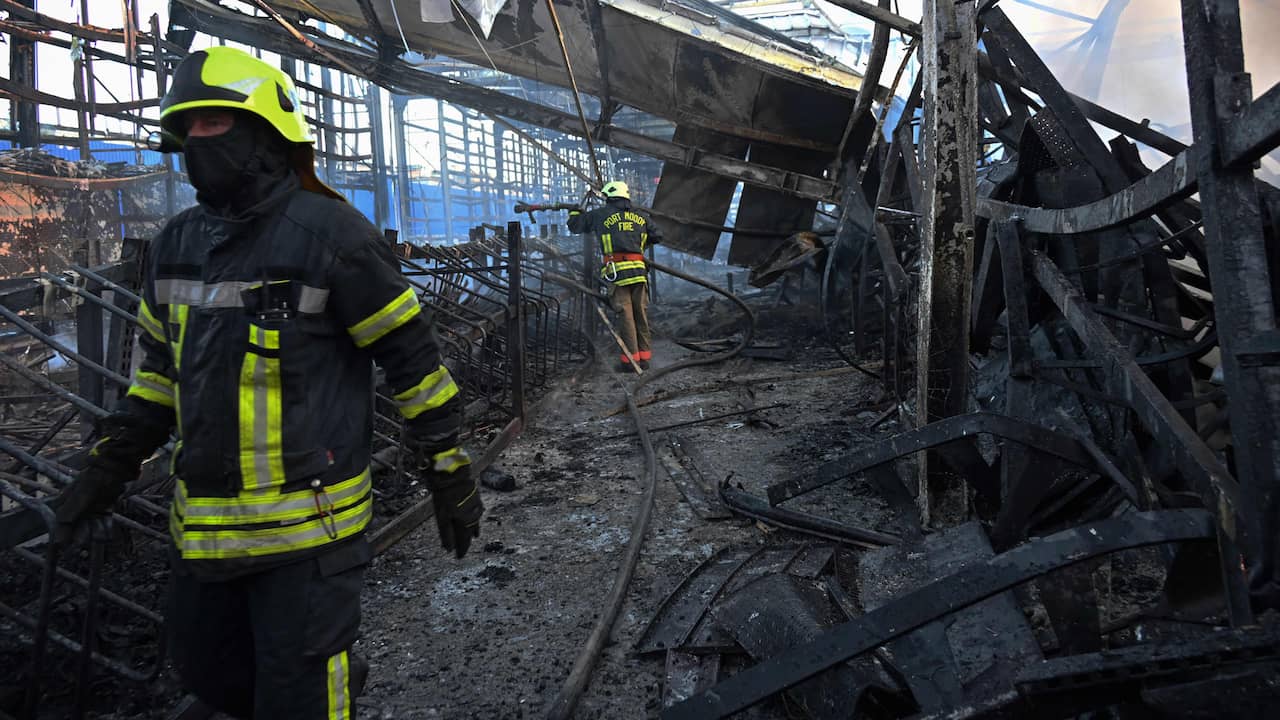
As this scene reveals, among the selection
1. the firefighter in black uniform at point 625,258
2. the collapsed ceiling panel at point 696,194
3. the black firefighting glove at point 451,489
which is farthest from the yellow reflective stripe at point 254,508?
the collapsed ceiling panel at point 696,194

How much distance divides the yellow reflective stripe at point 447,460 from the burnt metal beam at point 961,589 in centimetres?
92

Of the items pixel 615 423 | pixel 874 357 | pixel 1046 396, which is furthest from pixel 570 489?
pixel 874 357

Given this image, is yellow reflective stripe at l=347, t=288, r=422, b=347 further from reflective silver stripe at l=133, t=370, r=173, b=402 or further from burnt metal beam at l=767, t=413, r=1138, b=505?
burnt metal beam at l=767, t=413, r=1138, b=505

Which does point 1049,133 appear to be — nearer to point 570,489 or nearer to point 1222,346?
point 1222,346

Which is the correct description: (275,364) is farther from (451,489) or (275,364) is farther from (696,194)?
(696,194)

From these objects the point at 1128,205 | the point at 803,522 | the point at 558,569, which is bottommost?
the point at 558,569

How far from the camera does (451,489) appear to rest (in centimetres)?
208

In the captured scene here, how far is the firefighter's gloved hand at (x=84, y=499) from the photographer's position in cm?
202

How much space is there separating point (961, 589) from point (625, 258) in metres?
7.63

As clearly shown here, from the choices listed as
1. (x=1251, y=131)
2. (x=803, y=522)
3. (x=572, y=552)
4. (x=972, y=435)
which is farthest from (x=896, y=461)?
(x=1251, y=131)

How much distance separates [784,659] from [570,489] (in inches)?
126

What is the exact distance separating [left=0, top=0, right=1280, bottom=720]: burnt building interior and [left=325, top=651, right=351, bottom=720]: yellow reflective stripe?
84cm

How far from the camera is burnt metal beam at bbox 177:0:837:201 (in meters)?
9.63


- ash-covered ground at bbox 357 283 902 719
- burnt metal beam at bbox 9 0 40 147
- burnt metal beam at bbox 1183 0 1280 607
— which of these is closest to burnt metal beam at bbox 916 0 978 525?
ash-covered ground at bbox 357 283 902 719
